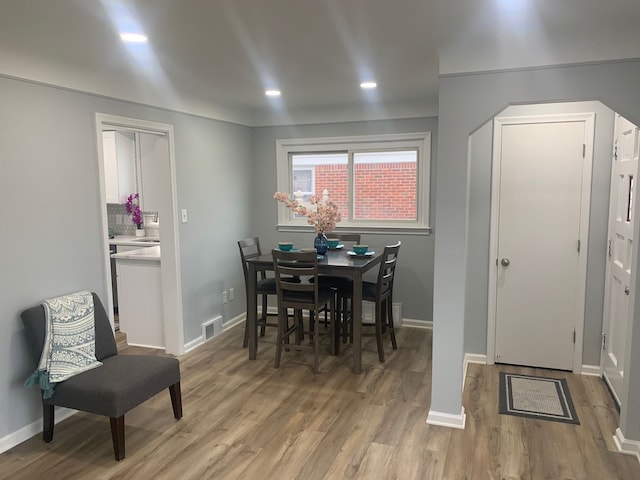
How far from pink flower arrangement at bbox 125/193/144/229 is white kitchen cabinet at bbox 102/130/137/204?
→ 61 millimetres

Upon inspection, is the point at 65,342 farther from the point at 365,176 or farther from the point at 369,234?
the point at 365,176

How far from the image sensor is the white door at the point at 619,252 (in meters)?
3.09

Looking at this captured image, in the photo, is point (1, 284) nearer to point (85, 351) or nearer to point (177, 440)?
point (85, 351)

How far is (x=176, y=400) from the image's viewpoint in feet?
10.1

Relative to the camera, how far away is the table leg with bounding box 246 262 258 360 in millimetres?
4102

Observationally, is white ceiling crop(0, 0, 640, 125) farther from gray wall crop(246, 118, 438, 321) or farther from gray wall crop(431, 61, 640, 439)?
gray wall crop(246, 118, 438, 321)

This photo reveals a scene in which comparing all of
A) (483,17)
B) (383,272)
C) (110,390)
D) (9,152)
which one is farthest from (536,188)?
(9,152)

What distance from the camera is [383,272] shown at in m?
3.96

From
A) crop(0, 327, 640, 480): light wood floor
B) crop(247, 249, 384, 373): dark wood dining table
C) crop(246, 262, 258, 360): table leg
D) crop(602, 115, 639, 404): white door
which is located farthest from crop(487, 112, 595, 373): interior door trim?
crop(246, 262, 258, 360): table leg

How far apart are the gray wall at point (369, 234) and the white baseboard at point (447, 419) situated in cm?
207

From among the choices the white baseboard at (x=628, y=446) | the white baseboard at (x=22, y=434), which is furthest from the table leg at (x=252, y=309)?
the white baseboard at (x=628, y=446)

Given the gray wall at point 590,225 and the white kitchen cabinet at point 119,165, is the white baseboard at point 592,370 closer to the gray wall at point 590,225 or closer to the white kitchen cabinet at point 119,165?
the gray wall at point 590,225

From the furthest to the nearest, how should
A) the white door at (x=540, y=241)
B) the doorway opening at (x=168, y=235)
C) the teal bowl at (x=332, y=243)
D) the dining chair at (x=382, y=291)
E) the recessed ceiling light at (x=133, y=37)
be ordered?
1. the teal bowl at (x=332, y=243)
2. the doorway opening at (x=168, y=235)
3. the dining chair at (x=382, y=291)
4. the white door at (x=540, y=241)
5. the recessed ceiling light at (x=133, y=37)

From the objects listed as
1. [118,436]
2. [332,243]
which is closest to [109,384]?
[118,436]
